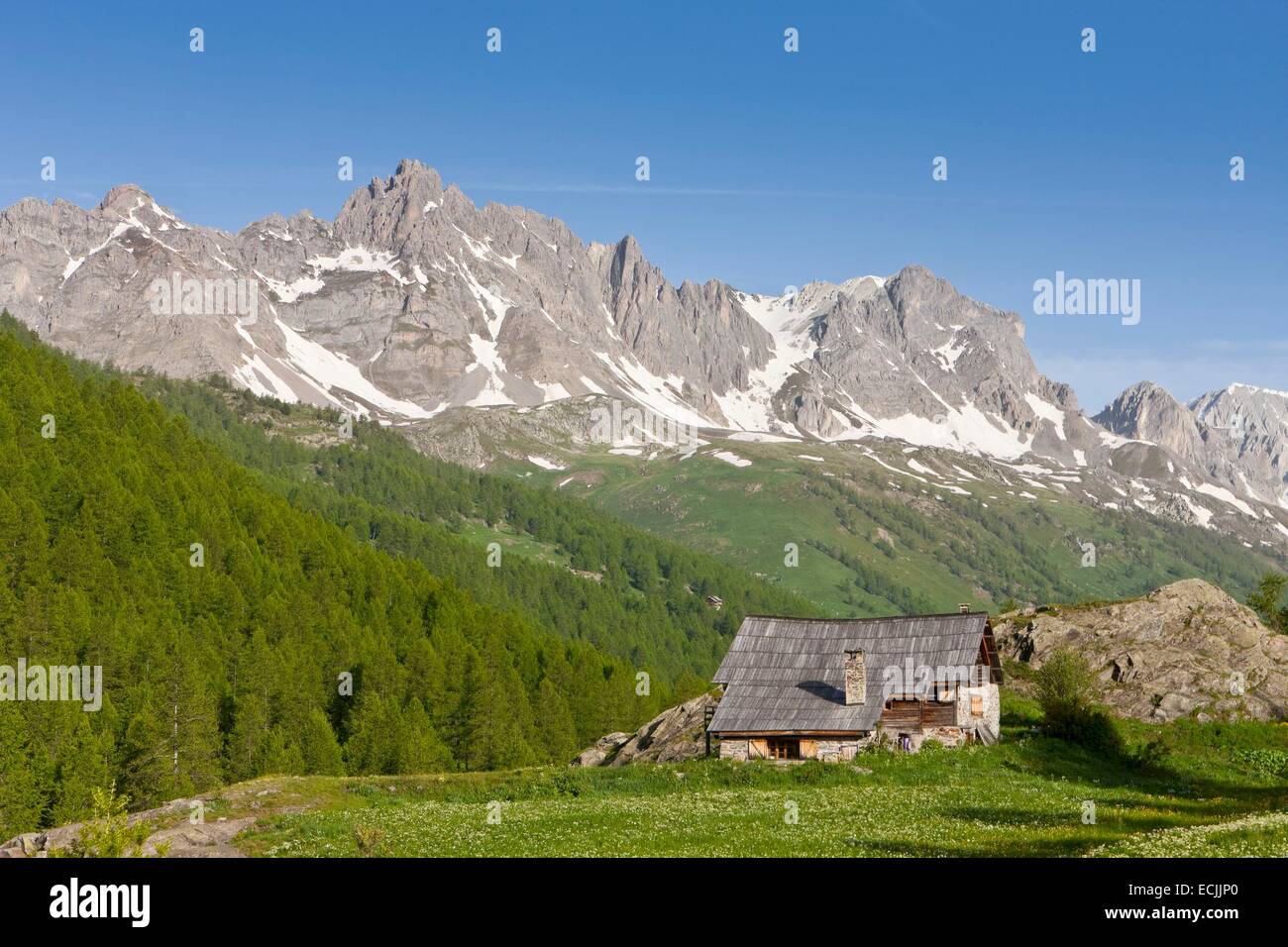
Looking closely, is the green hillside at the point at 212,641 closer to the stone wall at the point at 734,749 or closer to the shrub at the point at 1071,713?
the stone wall at the point at 734,749

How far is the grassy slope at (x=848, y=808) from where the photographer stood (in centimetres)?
3127

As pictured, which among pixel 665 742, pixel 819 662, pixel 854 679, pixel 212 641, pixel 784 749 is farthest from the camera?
pixel 212 641

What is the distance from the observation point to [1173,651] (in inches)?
3024

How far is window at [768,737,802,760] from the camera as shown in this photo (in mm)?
64694

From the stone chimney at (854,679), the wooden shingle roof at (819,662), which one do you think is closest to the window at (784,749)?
the wooden shingle roof at (819,662)

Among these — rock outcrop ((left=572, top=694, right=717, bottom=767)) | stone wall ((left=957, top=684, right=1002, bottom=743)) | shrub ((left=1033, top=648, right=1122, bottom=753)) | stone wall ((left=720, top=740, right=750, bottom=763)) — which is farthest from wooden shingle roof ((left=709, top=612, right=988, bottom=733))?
shrub ((left=1033, top=648, right=1122, bottom=753))

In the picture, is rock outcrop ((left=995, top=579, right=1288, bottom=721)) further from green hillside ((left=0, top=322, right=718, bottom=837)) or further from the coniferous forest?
green hillside ((left=0, top=322, right=718, bottom=837))

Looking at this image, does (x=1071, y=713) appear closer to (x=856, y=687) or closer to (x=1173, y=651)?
(x=856, y=687)

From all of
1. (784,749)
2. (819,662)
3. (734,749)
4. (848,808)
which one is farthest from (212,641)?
(848,808)

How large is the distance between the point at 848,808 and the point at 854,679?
23727 millimetres

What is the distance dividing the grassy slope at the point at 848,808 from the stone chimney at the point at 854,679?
5.00 m

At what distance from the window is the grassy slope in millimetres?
4906
